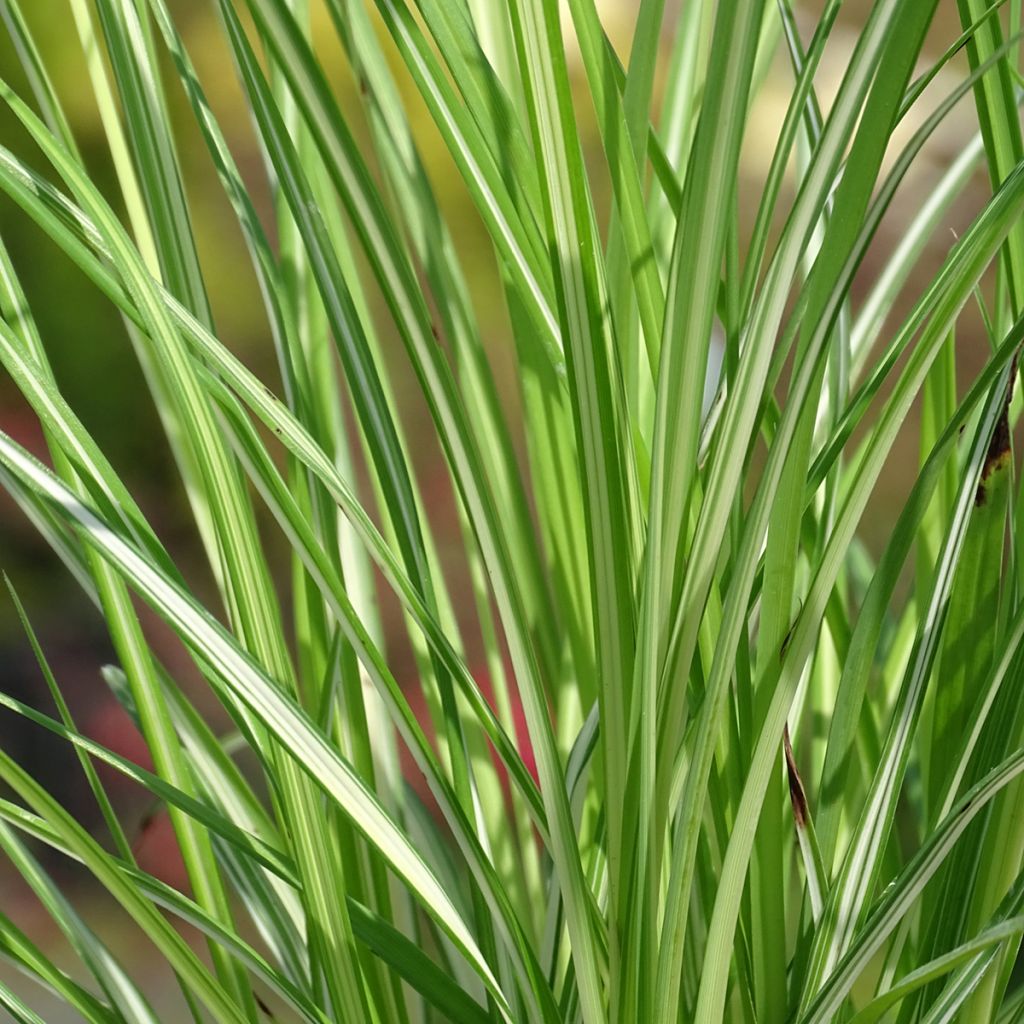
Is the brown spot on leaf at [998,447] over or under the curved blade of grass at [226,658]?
over

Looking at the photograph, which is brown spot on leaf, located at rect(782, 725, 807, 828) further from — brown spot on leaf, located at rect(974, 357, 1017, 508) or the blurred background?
the blurred background

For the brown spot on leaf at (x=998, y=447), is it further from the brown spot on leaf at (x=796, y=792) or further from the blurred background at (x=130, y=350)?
the blurred background at (x=130, y=350)

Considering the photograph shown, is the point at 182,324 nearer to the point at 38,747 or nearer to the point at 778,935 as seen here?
the point at 778,935

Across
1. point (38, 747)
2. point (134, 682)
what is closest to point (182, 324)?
point (134, 682)

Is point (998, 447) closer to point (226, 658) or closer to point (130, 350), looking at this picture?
point (226, 658)

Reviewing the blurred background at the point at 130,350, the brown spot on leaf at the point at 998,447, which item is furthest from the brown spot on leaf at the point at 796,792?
the blurred background at the point at 130,350

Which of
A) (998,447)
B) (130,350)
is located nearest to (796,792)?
(998,447)

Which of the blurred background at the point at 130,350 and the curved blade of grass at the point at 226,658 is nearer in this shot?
the curved blade of grass at the point at 226,658

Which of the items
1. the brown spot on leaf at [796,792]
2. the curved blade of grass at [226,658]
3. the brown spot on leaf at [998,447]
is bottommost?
the brown spot on leaf at [796,792]
